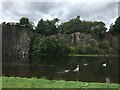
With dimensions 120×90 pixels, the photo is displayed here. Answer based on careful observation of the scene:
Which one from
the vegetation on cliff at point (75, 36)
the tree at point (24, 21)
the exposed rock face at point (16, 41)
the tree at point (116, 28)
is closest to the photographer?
the vegetation on cliff at point (75, 36)

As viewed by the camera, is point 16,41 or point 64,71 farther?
point 16,41

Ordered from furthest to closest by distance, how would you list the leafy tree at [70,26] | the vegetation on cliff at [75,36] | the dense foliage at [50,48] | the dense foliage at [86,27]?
the leafy tree at [70,26]
the dense foliage at [86,27]
the vegetation on cliff at [75,36]
the dense foliage at [50,48]

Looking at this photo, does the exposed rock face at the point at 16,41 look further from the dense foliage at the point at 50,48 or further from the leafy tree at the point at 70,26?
the leafy tree at the point at 70,26

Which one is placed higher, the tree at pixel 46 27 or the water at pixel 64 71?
the tree at pixel 46 27

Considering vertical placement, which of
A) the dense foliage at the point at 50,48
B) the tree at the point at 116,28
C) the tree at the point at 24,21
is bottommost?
the dense foliage at the point at 50,48

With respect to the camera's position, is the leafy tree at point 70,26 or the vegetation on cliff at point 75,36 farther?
the leafy tree at point 70,26

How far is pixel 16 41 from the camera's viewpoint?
342 feet

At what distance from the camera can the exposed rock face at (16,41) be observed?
102312 mm

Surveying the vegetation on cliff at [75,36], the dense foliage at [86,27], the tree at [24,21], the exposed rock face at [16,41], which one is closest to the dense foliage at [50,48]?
the vegetation on cliff at [75,36]

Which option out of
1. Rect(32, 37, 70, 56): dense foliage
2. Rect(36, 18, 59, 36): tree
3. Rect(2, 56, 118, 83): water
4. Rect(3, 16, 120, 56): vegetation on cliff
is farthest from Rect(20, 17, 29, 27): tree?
Rect(2, 56, 118, 83): water

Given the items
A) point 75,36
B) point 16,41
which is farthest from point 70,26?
point 16,41

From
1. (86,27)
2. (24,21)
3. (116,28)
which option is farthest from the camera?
(86,27)

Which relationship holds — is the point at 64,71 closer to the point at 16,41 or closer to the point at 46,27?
the point at 16,41

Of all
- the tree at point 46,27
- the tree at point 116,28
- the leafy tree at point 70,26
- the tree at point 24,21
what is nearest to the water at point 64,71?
the tree at point 24,21
